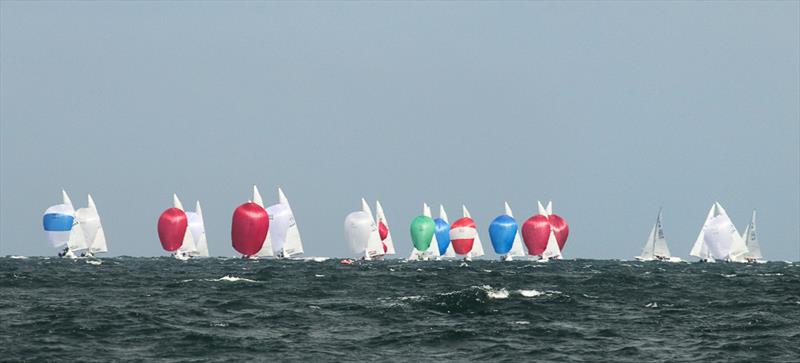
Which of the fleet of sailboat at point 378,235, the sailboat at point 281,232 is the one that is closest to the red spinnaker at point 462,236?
the fleet of sailboat at point 378,235

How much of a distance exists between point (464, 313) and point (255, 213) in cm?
7362

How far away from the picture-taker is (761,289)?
60.8 meters

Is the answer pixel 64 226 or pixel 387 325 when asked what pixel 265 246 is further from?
pixel 387 325

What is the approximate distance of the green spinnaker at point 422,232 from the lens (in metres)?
146

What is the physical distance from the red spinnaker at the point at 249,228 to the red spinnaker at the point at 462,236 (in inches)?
1546

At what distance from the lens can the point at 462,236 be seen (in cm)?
14825

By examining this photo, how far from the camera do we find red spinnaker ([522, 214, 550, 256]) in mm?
142750

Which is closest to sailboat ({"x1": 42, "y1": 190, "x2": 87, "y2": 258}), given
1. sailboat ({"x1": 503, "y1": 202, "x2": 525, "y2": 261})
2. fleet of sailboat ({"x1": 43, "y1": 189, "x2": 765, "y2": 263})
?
fleet of sailboat ({"x1": 43, "y1": 189, "x2": 765, "y2": 263})

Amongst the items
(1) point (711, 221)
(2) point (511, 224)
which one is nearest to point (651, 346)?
(2) point (511, 224)

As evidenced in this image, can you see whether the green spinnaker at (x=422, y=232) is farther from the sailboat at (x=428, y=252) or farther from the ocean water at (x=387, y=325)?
the ocean water at (x=387, y=325)

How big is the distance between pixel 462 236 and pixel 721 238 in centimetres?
3427

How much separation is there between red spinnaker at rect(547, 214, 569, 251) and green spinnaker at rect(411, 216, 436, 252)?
17568mm

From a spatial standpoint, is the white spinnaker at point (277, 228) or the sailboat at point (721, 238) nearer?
the white spinnaker at point (277, 228)

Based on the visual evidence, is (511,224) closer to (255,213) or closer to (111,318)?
(255,213)
